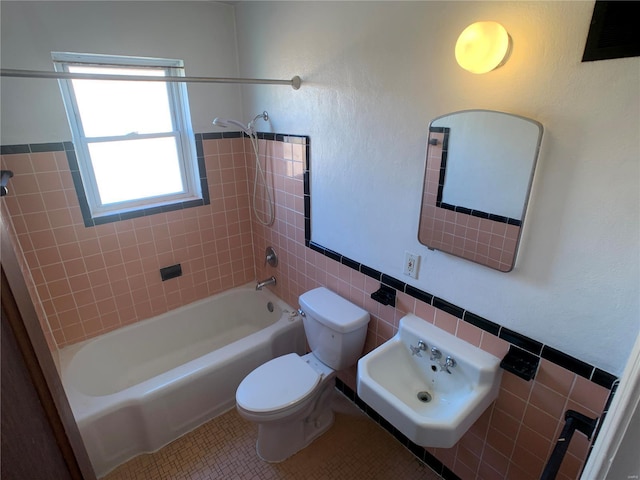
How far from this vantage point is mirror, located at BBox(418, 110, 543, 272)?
1144 millimetres

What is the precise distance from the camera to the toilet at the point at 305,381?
1693 mm

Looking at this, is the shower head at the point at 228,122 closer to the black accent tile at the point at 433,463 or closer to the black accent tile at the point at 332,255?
the black accent tile at the point at 332,255

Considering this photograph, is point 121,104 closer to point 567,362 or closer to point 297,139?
point 297,139

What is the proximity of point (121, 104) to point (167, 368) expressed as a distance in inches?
70.6

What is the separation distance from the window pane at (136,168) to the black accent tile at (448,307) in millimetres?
1904

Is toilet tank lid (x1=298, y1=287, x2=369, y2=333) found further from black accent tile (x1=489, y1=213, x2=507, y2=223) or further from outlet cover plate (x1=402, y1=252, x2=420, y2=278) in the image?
black accent tile (x1=489, y1=213, x2=507, y2=223)

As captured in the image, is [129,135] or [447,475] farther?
[129,135]

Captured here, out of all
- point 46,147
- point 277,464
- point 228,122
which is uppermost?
point 228,122

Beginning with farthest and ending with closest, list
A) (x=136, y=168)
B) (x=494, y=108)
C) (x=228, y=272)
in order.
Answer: (x=228, y=272)
(x=136, y=168)
(x=494, y=108)

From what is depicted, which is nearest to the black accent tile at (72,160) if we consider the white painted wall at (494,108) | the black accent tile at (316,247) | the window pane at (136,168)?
the window pane at (136,168)

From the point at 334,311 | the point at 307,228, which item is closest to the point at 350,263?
the point at 334,311

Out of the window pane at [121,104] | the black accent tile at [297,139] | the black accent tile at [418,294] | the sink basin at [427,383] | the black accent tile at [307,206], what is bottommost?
the sink basin at [427,383]

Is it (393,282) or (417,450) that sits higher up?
(393,282)

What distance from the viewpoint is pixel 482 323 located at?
138cm
